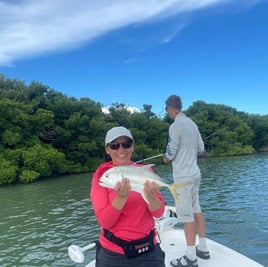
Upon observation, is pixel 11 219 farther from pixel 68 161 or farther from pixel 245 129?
pixel 245 129

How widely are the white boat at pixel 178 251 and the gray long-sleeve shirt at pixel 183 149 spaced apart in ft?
3.21

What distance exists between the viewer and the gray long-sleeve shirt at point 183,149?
382 centimetres

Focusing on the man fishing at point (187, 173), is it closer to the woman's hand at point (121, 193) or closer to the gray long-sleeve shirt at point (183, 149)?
the gray long-sleeve shirt at point (183, 149)

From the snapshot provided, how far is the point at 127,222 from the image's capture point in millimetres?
2221

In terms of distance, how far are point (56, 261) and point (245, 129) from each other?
6104 cm

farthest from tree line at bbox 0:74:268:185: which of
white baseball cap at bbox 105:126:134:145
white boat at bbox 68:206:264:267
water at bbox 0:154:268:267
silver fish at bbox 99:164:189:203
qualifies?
silver fish at bbox 99:164:189:203

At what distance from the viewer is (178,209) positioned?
3717 millimetres

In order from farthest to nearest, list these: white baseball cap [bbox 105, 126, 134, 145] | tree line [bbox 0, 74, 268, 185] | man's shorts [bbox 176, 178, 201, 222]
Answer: tree line [bbox 0, 74, 268, 185], man's shorts [bbox 176, 178, 201, 222], white baseball cap [bbox 105, 126, 134, 145]

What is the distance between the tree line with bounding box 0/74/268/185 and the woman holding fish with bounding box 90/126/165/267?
25877 mm

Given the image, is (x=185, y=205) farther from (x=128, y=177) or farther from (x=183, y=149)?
(x=128, y=177)

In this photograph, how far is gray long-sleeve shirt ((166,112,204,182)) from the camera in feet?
12.5

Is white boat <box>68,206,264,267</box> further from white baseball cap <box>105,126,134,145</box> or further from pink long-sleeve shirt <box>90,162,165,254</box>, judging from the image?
white baseball cap <box>105,126,134,145</box>

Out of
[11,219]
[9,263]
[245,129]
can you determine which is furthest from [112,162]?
[245,129]

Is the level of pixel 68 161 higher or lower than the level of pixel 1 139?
lower
